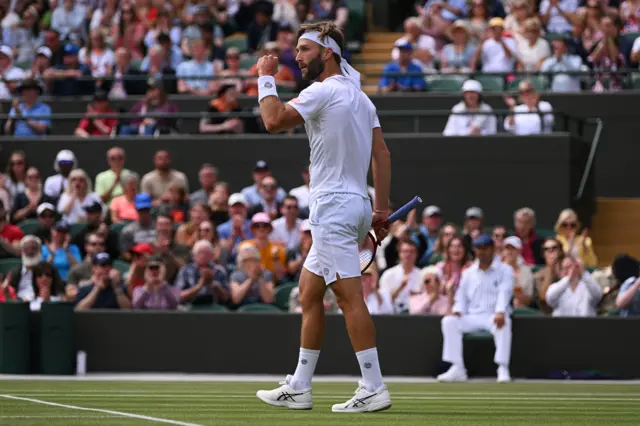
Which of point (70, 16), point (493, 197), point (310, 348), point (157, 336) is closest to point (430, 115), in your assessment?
point (493, 197)

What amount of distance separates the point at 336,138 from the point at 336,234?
1.82ft

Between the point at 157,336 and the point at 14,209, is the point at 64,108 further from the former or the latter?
the point at 157,336

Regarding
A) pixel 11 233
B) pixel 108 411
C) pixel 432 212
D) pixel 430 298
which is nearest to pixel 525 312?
pixel 430 298

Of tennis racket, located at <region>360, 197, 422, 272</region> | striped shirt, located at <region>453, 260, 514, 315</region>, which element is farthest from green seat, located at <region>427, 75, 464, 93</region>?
tennis racket, located at <region>360, 197, 422, 272</region>

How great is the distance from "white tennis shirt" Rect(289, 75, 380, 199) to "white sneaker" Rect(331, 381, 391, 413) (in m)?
1.14

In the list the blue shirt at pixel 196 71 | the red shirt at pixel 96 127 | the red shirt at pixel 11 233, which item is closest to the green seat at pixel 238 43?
the blue shirt at pixel 196 71

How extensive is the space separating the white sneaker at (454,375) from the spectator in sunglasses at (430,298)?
3.21 ft

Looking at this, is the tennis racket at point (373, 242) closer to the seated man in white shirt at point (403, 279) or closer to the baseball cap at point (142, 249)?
the seated man in white shirt at point (403, 279)

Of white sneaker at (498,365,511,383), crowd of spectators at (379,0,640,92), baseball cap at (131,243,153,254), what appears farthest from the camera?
crowd of spectators at (379,0,640,92)

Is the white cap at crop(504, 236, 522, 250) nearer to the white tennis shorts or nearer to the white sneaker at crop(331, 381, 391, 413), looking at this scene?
the white tennis shorts

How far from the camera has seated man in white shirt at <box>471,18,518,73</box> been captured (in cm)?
2008

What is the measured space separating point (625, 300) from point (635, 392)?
331 cm

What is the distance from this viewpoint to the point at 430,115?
18328mm

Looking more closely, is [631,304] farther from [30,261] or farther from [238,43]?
[238,43]
